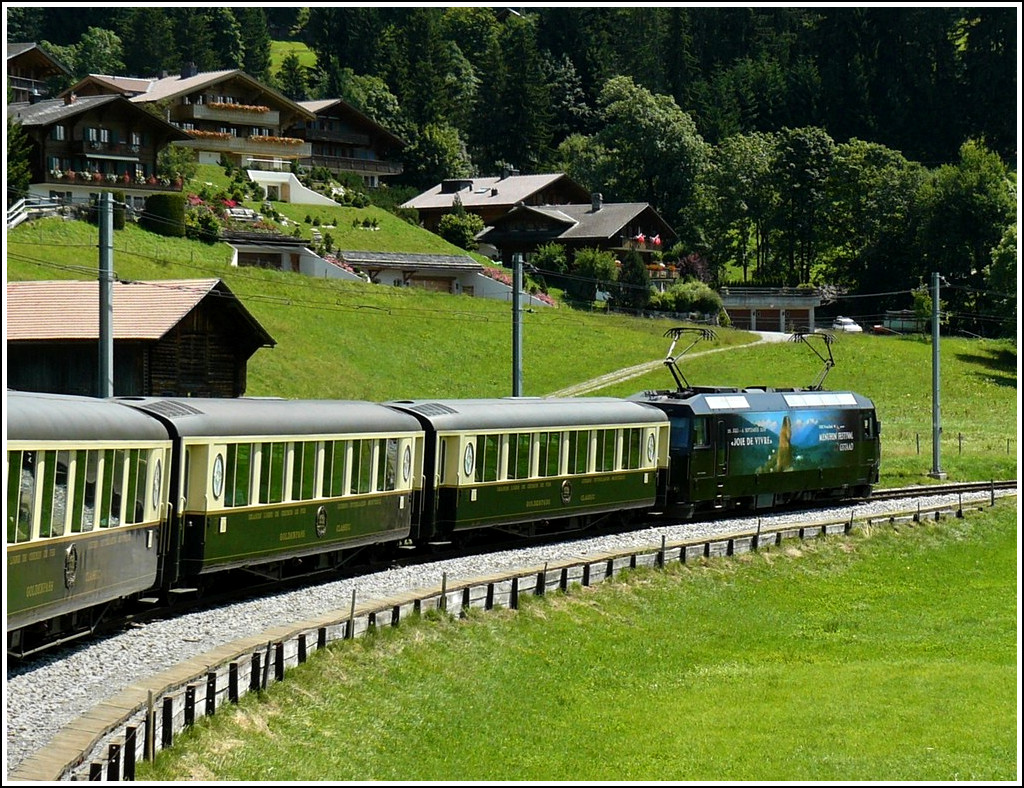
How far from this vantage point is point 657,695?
23672 mm

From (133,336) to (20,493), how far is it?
89.1ft

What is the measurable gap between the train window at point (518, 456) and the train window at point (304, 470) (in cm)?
642

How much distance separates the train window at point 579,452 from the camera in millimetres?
34469

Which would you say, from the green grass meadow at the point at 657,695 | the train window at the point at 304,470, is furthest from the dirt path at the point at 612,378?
the train window at the point at 304,470

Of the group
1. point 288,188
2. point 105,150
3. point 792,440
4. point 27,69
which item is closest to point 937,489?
point 792,440

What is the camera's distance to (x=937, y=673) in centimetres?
2602

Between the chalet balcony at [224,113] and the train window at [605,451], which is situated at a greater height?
the chalet balcony at [224,113]

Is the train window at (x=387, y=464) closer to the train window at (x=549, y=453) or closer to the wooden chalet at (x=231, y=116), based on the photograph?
the train window at (x=549, y=453)

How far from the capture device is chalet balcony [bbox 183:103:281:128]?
372ft

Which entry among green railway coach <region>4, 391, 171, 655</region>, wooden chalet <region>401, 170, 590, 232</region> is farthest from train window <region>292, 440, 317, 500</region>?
wooden chalet <region>401, 170, 590, 232</region>

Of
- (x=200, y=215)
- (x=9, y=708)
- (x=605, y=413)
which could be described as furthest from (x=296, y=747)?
(x=200, y=215)

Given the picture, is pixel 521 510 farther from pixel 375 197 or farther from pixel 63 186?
pixel 375 197

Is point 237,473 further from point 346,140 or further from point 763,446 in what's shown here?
point 346,140

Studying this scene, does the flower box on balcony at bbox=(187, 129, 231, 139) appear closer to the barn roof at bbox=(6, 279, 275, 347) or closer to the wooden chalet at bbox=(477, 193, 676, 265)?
the wooden chalet at bbox=(477, 193, 676, 265)
